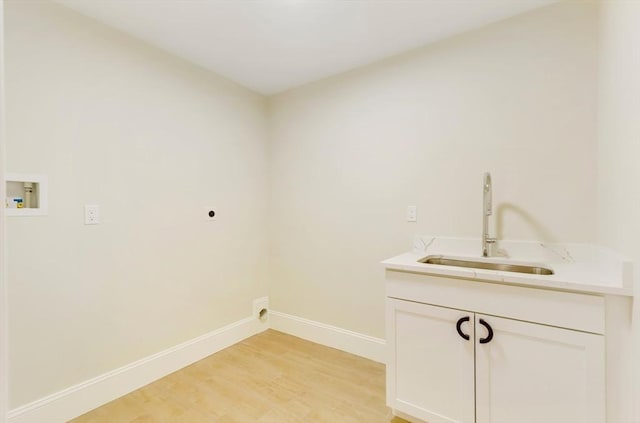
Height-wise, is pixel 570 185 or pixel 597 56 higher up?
pixel 597 56

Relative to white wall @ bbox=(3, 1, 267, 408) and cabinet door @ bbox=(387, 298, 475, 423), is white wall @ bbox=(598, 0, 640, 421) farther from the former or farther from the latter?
white wall @ bbox=(3, 1, 267, 408)

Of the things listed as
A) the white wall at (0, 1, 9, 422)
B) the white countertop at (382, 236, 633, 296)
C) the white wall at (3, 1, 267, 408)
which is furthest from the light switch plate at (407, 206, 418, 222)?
the white wall at (0, 1, 9, 422)

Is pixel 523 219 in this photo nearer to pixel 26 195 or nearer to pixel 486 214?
pixel 486 214

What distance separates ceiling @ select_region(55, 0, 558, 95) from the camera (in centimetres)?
174

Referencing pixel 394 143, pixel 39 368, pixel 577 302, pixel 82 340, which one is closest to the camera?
pixel 577 302

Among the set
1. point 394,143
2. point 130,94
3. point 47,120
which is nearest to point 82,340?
point 47,120

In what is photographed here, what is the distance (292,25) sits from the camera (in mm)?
1932

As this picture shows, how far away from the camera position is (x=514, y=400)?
1.34 metres

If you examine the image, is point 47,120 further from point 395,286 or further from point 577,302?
point 577,302

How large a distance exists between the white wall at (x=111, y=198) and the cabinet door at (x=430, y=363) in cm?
160

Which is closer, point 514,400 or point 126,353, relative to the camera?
point 514,400

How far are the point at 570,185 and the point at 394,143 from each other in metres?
1.12

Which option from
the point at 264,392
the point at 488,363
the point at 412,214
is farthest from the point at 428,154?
the point at 264,392

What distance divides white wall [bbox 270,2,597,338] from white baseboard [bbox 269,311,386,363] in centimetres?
8
